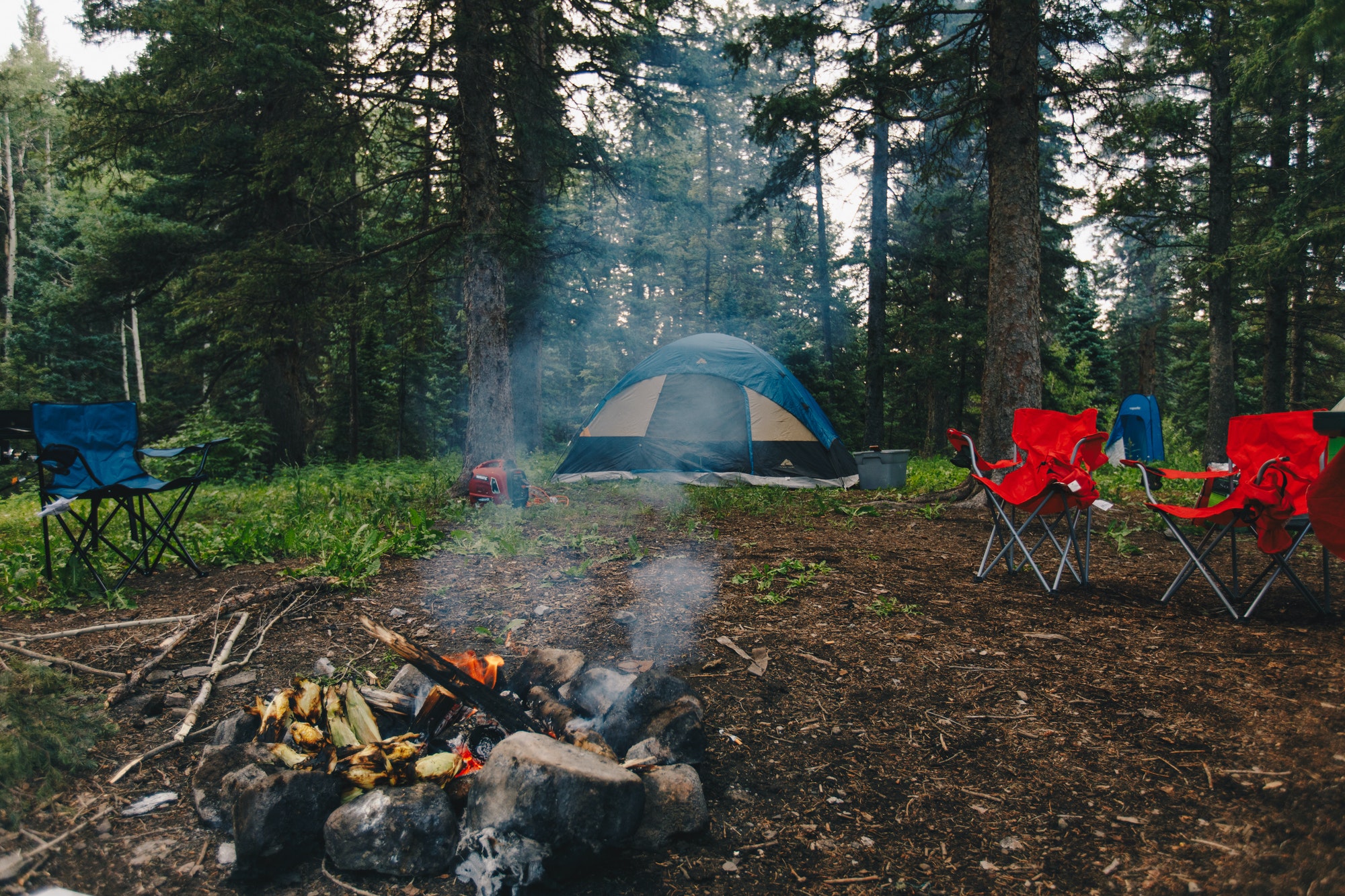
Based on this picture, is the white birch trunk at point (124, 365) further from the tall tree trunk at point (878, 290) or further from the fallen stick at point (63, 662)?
the fallen stick at point (63, 662)

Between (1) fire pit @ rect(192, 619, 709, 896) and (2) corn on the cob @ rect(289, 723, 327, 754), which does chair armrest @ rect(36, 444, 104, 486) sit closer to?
(1) fire pit @ rect(192, 619, 709, 896)

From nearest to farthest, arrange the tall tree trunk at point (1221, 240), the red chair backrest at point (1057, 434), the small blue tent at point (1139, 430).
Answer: the red chair backrest at point (1057, 434), the small blue tent at point (1139, 430), the tall tree trunk at point (1221, 240)

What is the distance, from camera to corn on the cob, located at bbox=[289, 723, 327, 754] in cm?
181

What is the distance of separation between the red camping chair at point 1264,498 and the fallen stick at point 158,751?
12.5 feet

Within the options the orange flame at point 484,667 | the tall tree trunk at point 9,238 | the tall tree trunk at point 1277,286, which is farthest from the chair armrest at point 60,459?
the tall tree trunk at point 9,238

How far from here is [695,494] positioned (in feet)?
22.8

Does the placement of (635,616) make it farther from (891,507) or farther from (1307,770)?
(891,507)

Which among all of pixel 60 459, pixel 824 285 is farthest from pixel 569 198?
pixel 60 459

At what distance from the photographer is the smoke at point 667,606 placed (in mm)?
2680

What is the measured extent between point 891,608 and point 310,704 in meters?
2.50

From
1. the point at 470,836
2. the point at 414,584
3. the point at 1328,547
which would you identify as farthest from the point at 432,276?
the point at 1328,547

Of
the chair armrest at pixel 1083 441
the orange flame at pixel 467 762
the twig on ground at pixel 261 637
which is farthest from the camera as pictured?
the chair armrest at pixel 1083 441

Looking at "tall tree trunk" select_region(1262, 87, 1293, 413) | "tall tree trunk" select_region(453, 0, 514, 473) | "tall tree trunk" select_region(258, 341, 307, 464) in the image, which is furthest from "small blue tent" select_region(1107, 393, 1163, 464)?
"tall tree trunk" select_region(258, 341, 307, 464)

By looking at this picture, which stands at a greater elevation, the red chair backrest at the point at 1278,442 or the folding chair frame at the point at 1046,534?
the red chair backrest at the point at 1278,442
